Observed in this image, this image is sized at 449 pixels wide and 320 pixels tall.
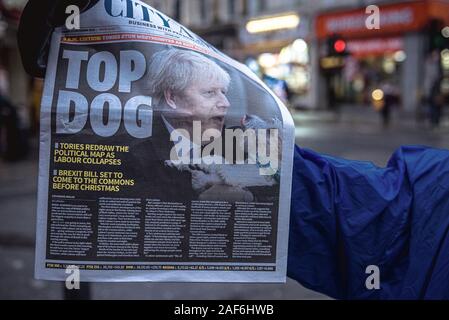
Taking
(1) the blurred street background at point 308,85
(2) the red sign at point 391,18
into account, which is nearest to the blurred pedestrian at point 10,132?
(1) the blurred street background at point 308,85

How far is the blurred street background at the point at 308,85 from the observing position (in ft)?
16.8

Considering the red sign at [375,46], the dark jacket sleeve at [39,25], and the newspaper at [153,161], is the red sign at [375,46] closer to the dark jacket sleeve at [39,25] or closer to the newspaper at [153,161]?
the newspaper at [153,161]

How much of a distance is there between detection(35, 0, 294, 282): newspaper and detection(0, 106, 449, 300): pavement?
267cm

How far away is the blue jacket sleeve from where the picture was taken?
72.9 inches

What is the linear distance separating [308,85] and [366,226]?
94.0 feet

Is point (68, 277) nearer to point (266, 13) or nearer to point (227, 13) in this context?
point (266, 13)

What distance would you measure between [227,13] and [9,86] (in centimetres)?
1622

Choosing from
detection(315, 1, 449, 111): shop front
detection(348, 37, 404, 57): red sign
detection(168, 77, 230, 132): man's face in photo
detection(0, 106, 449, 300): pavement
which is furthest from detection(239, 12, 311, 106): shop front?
detection(168, 77, 230, 132): man's face in photo

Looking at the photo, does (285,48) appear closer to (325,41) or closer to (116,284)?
(325,41)

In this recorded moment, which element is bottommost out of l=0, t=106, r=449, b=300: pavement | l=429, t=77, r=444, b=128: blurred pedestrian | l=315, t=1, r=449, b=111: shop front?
l=0, t=106, r=449, b=300: pavement

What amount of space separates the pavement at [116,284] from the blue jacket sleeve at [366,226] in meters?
2.38

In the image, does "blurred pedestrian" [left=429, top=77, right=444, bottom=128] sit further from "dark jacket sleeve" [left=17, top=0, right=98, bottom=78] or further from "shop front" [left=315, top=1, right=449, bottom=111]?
"dark jacket sleeve" [left=17, top=0, right=98, bottom=78]
